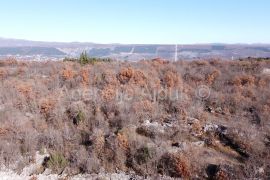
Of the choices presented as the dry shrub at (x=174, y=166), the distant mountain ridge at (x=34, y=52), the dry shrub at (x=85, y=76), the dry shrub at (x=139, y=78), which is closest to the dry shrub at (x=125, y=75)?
the dry shrub at (x=139, y=78)

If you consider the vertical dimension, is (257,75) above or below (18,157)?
above

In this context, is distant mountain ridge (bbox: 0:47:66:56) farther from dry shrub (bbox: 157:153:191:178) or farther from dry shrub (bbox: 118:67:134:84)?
dry shrub (bbox: 157:153:191:178)

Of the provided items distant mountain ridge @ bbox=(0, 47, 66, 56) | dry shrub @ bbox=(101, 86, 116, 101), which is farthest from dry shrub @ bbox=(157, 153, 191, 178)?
distant mountain ridge @ bbox=(0, 47, 66, 56)

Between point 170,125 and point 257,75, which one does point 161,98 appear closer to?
point 170,125

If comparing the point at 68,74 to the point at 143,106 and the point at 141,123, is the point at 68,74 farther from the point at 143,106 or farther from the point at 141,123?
the point at 141,123

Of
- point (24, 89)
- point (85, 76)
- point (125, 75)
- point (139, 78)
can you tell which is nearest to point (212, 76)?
point (139, 78)

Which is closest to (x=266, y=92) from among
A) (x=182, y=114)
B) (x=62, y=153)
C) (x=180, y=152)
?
(x=182, y=114)

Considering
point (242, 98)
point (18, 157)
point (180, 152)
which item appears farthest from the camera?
point (242, 98)
